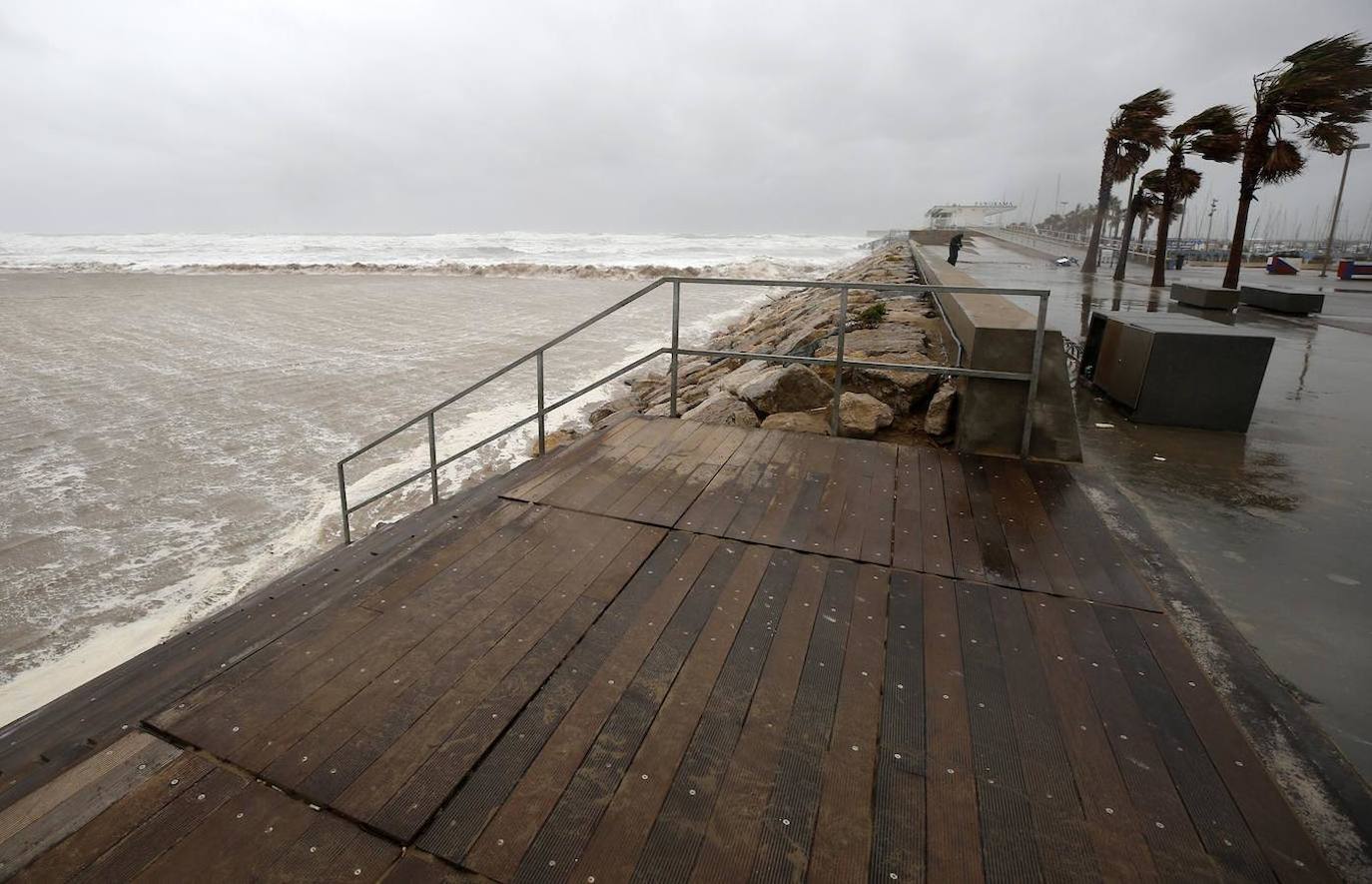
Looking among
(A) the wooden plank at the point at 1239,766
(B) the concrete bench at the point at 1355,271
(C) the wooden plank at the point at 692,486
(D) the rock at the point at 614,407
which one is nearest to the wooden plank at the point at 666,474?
(C) the wooden plank at the point at 692,486

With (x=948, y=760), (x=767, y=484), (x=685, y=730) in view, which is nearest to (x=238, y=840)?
(x=685, y=730)

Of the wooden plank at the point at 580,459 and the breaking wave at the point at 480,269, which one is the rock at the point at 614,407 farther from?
the breaking wave at the point at 480,269

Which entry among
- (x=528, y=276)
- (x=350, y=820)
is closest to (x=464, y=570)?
(x=350, y=820)

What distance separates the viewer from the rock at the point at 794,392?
5.48m

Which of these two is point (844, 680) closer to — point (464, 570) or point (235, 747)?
point (464, 570)

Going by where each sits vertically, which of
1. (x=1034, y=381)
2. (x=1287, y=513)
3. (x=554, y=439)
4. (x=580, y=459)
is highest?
(x=1034, y=381)

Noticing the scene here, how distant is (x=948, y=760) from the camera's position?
79.7 inches

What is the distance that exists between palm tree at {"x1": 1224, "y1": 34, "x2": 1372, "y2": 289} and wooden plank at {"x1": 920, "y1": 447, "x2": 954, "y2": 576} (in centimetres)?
1211

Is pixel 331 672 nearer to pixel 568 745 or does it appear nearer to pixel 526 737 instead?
pixel 526 737

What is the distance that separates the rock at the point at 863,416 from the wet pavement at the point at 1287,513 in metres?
1.38

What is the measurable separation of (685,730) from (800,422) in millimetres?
3438

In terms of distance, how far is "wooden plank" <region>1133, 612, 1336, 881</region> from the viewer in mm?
1705

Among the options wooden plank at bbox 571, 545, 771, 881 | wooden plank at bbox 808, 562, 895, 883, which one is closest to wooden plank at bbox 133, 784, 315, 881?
wooden plank at bbox 571, 545, 771, 881

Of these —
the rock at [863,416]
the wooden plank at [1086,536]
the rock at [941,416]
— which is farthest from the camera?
the rock at [863,416]
